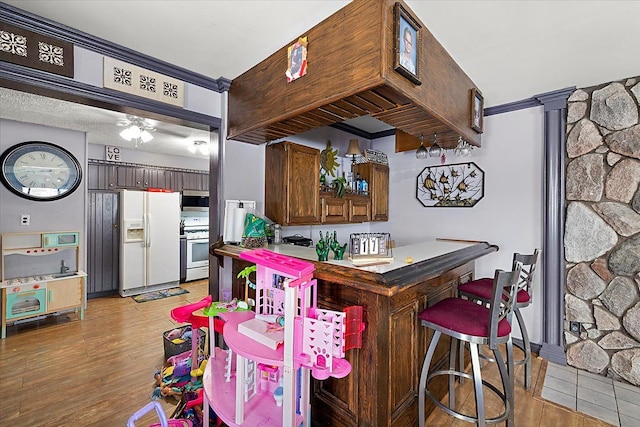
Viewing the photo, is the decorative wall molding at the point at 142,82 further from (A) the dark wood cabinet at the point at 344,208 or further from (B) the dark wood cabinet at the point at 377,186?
(B) the dark wood cabinet at the point at 377,186

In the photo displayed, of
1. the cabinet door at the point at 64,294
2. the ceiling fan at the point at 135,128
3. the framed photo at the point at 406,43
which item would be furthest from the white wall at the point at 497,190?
the cabinet door at the point at 64,294

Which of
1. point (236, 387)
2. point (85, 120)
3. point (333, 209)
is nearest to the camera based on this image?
point (236, 387)

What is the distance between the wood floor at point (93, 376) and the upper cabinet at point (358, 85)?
199cm

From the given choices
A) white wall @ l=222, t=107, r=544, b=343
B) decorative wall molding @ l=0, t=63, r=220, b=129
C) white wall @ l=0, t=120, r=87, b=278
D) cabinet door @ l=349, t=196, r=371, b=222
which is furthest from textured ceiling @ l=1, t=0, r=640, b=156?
white wall @ l=0, t=120, r=87, b=278

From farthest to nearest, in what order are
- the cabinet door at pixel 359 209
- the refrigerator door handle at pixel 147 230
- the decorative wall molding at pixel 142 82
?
the refrigerator door handle at pixel 147 230 → the cabinet door at pixel 359 209 → the decorative wall molding at pixel 142 82

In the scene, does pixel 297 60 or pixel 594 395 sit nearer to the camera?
pixel 297 60

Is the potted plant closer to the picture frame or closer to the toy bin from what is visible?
the picture frame

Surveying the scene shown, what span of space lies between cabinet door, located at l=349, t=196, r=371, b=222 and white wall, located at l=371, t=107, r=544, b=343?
751 millimetres

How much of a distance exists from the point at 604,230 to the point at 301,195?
263 centimetres

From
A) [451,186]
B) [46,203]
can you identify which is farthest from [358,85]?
[46,203]

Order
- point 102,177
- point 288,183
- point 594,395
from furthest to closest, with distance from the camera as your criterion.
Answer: point 102,177
point 288,183
point 594,395

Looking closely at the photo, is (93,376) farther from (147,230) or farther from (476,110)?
(476,110)

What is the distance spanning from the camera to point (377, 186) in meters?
3.77

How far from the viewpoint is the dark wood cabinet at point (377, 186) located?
3.71m
